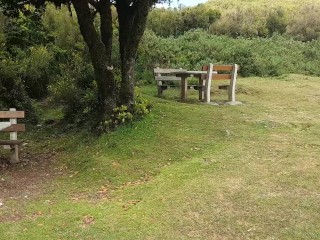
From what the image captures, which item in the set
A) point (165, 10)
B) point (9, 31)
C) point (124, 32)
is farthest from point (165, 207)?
point (165, 10)

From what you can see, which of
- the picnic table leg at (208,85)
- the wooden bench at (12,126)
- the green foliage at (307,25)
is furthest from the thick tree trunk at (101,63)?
the green foliage at (307,25)

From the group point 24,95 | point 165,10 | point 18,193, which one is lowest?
point 18,193

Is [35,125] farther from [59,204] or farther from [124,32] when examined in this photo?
[59,204]

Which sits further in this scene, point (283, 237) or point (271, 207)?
point (271, 207)

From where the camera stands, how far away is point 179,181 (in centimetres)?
654

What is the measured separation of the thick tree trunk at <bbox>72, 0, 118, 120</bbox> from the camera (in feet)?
28.1

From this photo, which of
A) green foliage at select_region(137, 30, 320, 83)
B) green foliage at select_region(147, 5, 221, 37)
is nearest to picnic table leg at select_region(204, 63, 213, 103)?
green foliage at select_region(137, 30, 320, 83)

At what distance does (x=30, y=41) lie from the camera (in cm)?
1675

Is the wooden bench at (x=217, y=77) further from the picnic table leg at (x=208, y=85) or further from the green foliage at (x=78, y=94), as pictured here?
the green foliage at (x=78, y=94)

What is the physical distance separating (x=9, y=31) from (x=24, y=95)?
5060 millimetres

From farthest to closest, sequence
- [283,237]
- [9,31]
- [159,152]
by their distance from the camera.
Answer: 1. [9,31]
2. [159,152]
3. [283,237]

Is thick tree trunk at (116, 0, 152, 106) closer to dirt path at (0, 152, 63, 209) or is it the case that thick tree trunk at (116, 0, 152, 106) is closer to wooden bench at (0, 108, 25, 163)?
dirt path at (0, 152, 63, 209)

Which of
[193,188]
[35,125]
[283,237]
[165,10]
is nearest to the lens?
[283,237]

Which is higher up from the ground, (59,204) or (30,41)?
(30,41)
